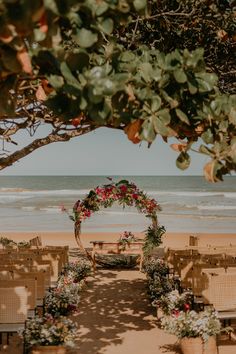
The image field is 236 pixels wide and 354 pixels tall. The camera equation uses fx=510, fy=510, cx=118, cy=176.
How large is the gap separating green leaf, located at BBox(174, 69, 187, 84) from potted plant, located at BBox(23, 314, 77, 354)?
5.20m

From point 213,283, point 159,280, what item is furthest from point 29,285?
point 159,280

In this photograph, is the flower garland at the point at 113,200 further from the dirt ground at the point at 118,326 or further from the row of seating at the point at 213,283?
the row of seating at the point at 213,283

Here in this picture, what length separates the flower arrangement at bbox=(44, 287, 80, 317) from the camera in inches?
382

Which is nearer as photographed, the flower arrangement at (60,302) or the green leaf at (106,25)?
the green leaf at (106,25)

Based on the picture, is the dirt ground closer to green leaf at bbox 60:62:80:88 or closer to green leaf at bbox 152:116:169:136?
green leaf at bbox 152:116:169:136

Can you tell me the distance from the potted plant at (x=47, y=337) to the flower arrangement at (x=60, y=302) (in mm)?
2181

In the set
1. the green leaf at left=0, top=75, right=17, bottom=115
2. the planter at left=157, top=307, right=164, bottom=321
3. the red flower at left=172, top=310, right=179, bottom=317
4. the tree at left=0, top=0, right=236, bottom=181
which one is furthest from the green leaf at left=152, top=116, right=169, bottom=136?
the planter at left=157, top=307, right=164, bottom=321

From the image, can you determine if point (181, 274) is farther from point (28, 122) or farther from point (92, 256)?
point (92, 256)

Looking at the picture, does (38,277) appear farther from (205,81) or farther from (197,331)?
(205,81)

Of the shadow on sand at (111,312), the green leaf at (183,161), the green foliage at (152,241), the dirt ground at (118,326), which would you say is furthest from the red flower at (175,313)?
the green foliage at (152,241)

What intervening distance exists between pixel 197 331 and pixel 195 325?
91 mm

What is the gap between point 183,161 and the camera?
3484 millimetres

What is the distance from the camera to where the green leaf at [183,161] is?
11.3ft

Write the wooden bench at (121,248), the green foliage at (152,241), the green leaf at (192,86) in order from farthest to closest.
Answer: the wooden bench at (121,248) → the green foliage at (152,241) → the green leaf at (192,86)
